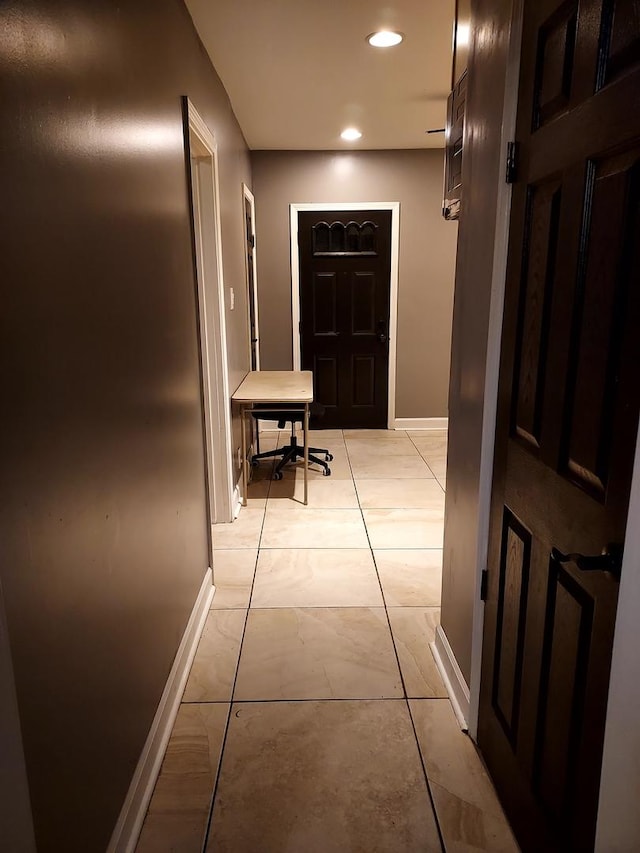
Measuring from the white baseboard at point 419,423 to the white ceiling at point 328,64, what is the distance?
2586mm

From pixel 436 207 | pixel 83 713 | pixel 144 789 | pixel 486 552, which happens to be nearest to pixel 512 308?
pixel 486 552

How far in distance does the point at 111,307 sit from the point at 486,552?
1.27 meters

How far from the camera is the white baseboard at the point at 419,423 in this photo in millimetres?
5883

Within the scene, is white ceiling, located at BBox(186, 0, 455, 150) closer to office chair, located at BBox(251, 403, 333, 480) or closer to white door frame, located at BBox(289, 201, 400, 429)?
white door frame, located at BBox(289, 201, 400, 429)

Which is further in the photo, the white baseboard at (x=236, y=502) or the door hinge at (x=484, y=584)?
the white baseboard at (x=236, y=502)

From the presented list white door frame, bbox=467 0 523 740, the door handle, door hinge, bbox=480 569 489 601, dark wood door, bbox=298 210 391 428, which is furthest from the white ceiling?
the door handle

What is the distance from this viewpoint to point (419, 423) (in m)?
5.90

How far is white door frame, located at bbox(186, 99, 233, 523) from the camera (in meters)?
3.16

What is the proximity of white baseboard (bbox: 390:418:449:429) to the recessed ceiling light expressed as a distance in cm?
355

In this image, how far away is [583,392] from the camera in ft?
3.72

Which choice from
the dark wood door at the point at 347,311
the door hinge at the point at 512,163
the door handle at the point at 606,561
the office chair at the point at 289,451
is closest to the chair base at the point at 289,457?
the office chair at the point at 289,451

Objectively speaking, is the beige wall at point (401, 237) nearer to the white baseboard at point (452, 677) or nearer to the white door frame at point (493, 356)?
the white baseboard at point (452, 677)

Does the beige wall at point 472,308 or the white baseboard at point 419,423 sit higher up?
the beige wall at point 472,308

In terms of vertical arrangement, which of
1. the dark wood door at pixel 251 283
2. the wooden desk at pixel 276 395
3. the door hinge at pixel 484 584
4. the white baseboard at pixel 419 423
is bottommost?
the white baseboard at pixel 419 423
